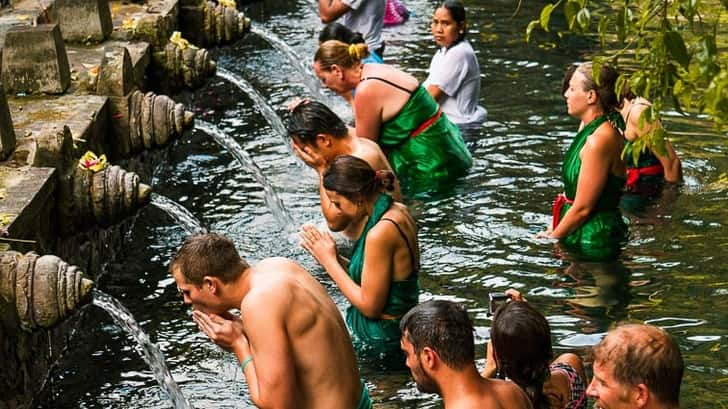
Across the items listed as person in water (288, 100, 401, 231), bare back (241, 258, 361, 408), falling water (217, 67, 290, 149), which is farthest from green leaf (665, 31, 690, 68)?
falling water (217, 67, 290, 149)

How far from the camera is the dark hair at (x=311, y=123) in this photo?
7.01 metres

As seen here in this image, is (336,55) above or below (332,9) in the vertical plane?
above

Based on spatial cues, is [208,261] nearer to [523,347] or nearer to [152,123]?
[523,347]

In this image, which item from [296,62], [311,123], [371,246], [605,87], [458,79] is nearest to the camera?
[371,246]

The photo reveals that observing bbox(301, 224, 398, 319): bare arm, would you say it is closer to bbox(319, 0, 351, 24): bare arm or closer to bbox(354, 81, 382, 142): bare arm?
bbox(354, 81, 382, 142): bare arm

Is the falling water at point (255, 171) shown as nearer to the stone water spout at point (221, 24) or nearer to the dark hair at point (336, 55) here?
the dark hair at point (336, 55)

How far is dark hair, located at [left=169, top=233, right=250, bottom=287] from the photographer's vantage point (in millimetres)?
5273

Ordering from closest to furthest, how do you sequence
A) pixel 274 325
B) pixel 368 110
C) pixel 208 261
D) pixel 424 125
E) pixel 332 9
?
pixel 274 325 < pixel 208 261 < pixel 368 110 < pixel 424 125 < pixel 332 9

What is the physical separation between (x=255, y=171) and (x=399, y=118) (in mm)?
1736

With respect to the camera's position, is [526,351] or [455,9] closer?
[526,351]

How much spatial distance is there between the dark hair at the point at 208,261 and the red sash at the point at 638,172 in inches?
191

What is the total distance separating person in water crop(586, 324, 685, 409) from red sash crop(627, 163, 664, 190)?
5105 millimetres

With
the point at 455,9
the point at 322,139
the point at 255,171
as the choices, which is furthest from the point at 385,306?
the point at 455,9

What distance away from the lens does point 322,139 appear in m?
7.05
